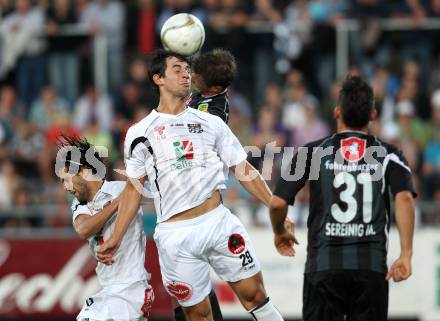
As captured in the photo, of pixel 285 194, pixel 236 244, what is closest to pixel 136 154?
pixel 236 244

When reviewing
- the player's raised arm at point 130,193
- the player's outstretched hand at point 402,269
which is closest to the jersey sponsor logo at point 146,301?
the player's raised arm at point 130,193

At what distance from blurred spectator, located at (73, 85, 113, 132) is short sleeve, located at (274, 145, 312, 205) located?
886 centimetres

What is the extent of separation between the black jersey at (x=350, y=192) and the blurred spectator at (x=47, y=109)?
917cm

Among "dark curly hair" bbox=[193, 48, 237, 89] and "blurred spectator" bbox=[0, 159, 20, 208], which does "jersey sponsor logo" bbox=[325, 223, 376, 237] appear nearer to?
"dark curly hair" bbox=[193, 48, 237, 89]

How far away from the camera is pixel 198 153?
7.95m

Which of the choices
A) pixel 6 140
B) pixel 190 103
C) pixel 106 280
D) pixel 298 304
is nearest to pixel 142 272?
pixel 106 280

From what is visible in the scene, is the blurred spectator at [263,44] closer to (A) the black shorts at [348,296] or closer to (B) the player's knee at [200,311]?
(B) the player's knee at [200,311]

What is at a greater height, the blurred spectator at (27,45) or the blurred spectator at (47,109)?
the blurred spectator at (27,45)

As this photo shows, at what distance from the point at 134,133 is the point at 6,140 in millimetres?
8234

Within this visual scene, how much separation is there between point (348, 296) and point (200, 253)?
1239 millimetres

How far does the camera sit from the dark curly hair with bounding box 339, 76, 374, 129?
24.6 feet

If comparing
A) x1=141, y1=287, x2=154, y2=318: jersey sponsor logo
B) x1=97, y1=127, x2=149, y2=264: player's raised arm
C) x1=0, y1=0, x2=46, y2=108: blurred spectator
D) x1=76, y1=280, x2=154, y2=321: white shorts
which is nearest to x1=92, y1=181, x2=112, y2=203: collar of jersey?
x1=97, y1=127, x2=149, y2=264: player's raised arm

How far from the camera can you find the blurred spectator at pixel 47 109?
53.0 ft

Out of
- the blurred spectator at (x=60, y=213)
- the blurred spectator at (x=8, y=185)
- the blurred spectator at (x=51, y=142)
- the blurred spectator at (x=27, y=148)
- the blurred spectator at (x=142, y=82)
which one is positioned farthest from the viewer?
the blurred spectator at (x=142, y=82)
